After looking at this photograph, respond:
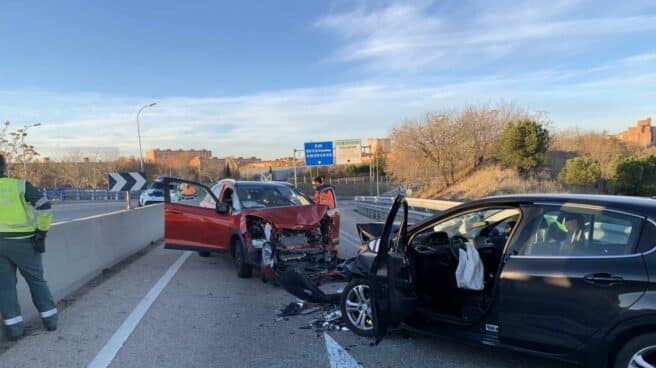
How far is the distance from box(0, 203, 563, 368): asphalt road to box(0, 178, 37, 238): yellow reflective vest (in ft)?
3.74

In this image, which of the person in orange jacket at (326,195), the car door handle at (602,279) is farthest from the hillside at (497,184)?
the car door handle at (602,279)

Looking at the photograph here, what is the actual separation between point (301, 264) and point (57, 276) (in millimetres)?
3385

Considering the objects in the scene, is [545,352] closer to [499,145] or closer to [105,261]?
[105,261]

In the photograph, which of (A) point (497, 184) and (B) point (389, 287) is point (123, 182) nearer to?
(B) point (389, 287)

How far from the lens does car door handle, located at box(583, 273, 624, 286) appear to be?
316 centimetres

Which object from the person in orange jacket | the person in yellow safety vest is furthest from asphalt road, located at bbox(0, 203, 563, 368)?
the person in orange jacket

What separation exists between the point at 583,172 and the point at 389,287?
3604 centimetres

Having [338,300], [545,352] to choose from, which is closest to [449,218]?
[545,352]

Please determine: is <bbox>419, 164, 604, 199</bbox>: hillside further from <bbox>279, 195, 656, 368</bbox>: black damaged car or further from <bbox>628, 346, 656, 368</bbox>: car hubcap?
<bbox>628, 346, 656, 368</bbox>: car hubcap

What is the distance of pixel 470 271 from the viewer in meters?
4.22

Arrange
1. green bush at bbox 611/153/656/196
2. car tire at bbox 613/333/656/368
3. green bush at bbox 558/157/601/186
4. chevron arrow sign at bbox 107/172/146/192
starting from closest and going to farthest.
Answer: car tire at bbox 613/333/656/368 < chevron arrow sign at bbox 107/172/146/192 < green bush at bbox 611/153/656/196 < green bush at bbox 558/157/601/186

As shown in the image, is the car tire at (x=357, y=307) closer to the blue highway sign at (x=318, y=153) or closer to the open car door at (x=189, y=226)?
the open car door at (x=189, y=226)

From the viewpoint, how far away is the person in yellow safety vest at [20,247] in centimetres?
484

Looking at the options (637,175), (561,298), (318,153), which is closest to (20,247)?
(561,298)
